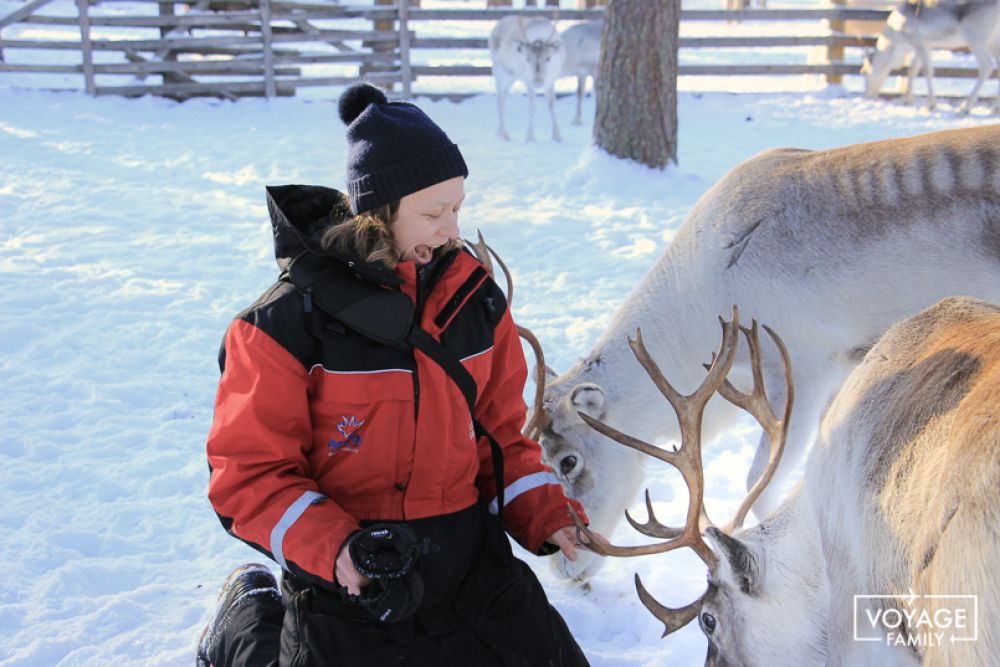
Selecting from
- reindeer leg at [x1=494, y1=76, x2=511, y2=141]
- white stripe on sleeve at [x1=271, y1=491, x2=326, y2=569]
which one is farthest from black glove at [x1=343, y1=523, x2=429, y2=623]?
reindeer leg at [x1=494, y1=76, x2=511, y2=141]

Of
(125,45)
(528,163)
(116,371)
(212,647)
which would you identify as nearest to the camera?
(212,647)

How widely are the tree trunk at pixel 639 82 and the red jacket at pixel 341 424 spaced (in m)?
6.66

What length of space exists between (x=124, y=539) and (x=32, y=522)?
39cm

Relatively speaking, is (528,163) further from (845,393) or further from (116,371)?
(845,393)

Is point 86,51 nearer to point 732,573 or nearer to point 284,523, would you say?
point 284,523

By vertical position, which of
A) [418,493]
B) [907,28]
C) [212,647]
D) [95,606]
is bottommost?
[95,606]

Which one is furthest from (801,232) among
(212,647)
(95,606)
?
(95,606)

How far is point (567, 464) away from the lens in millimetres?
3828

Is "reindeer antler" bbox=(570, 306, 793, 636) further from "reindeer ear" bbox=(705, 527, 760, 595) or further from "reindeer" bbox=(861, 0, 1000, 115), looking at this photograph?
"reindeer" bbox=(861, 0, 1000, 115)

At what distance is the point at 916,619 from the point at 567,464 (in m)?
2.08

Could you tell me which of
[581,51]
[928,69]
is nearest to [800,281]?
[581,51]

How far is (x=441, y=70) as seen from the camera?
15055 mm

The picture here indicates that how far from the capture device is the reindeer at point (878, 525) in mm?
1633

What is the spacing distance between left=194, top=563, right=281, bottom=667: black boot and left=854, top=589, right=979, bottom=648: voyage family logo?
5.07 feet
